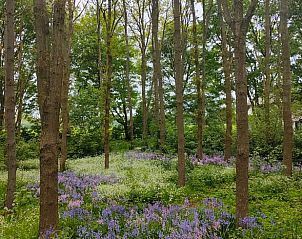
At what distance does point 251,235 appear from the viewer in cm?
467

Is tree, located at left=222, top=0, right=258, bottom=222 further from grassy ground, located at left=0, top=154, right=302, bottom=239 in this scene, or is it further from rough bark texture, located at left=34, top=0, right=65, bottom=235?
rough bark texture, located at left=34, top=0, right=65, bottom=235

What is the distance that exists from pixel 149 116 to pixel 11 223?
2114 cm

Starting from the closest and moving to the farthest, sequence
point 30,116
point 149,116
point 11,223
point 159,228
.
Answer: point 159,228 < point 11,223 < point 30,116 < point 149,116

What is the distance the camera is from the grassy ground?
220 inches

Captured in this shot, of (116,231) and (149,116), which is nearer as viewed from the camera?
(116,231)

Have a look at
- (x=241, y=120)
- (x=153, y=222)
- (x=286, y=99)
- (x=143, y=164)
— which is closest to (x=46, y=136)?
(x=153, y=222)

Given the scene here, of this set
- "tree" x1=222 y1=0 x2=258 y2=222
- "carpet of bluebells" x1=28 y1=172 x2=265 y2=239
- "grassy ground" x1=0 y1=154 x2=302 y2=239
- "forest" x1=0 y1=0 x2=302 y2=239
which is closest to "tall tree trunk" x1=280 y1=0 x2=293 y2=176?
"forest" x1=0 y1=0 x2=302 y2=239

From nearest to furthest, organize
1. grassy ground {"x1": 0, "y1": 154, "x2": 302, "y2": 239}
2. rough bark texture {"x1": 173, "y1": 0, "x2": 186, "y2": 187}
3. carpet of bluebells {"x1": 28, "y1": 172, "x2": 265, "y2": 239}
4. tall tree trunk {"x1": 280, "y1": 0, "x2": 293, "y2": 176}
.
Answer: carpet of bluebells {"x1": 28, "y1": 172, "x2": 265, "y2": 239} → grassy ground {"x1": 0, "y1": 154, "x2": 302, "y2": 239} → rough bark texture {"x1": 173, "y1": 0, "x2": 186, "y2": 187} → tall tree trunk {"x1": 280, "y1": 0, "x2": 293, "y2": 176}

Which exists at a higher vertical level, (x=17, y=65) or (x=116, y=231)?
(x=17, y=65)

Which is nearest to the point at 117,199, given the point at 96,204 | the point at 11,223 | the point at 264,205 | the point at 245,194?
the point at 96,204

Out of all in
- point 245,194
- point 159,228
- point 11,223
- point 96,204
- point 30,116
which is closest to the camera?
point 245,194

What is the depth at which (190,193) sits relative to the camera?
8.98m

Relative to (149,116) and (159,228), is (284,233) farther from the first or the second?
(149,116)

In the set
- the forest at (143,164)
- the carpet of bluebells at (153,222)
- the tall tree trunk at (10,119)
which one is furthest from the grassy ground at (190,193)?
the carpet of bluebells at (153,222)
